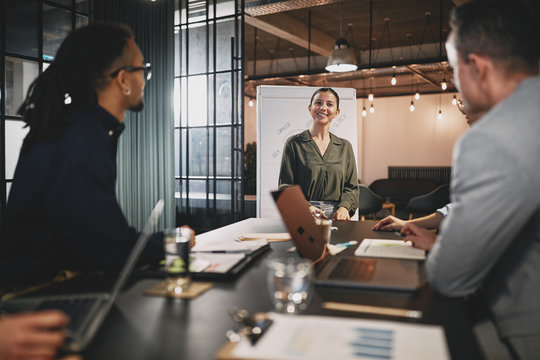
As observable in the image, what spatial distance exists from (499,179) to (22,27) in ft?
13.7

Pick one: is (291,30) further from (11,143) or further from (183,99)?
(11,143)

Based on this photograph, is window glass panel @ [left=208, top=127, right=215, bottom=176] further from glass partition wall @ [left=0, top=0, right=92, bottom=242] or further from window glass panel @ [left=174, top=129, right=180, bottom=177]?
glass partition wall @ [left=0, top=0, right=92, bottom=242]

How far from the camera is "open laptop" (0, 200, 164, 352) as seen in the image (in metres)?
0.83

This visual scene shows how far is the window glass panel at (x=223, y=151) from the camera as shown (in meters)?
5.62

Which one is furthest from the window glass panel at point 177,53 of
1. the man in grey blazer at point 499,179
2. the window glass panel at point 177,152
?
the man in grey blazer at point 499,179

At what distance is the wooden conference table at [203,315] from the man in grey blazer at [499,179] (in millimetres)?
128

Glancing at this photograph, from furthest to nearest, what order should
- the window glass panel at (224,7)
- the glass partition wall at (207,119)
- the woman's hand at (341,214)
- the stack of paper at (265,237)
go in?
the window glass panel at (224,7) → the glass partition wall at (207,119) → the woman's hand at (341,214) → the stack of paper at (265,237)

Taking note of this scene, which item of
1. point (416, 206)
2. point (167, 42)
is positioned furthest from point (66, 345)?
point (416, 206)

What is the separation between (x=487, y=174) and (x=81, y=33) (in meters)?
1.41

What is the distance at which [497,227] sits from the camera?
1047 mm

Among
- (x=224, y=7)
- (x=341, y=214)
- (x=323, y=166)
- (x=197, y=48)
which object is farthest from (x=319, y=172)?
(x=224, y=7)

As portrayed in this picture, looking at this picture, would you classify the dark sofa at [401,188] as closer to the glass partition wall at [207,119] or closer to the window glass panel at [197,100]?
the glass partition wall at [207,119]

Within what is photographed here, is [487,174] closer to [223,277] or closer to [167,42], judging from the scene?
[223,277]

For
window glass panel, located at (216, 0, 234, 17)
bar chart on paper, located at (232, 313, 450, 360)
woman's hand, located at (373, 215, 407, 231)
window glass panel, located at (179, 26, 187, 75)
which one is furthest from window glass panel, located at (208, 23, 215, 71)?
bar chart on paper, located at (232, 313, 450, 360)
